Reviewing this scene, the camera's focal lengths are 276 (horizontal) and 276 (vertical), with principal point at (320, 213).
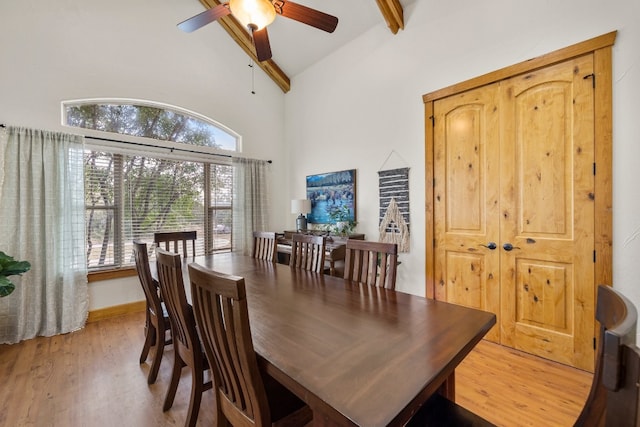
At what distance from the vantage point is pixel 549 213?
90.4 inches

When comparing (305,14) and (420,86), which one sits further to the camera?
(420,86)

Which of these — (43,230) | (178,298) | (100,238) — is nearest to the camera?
(178,298)

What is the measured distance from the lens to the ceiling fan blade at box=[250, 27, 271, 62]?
7.63 feet

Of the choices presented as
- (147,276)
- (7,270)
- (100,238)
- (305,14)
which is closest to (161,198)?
(100,238)

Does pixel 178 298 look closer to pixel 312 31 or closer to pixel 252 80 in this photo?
pixel 312 31

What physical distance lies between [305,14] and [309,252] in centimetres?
194

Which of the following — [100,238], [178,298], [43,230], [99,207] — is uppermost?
[99,207]

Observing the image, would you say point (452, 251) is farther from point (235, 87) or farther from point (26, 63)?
point (26, 63)

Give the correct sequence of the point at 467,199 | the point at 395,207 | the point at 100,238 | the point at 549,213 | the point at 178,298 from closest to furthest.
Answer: the point at 178,298 → the point at 549,213 → the point at 467,199 → the point at 395,207 → the point at 100,238

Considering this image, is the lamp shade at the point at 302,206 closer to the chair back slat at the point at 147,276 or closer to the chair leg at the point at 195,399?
the chair back slat at the point at 147,276

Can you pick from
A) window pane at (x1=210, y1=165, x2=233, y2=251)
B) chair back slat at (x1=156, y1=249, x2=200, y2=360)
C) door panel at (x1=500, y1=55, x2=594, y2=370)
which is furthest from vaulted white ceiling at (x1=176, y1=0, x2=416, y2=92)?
chair back slat at (x1=156, y1=249, x2=200, y2=360)

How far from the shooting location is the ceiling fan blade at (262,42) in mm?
2327

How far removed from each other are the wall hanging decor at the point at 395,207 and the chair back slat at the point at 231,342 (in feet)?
8.24

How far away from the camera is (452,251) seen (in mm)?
2883
